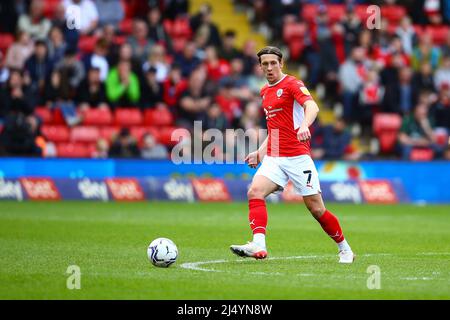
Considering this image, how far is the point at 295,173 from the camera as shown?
491 inches

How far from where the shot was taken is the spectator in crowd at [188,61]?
2817 cm

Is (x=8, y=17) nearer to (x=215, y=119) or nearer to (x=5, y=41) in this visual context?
(x=5, y=41)

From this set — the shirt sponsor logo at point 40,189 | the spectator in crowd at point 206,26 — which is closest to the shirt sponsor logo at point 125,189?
the shirt sponsor logo at point 40,189

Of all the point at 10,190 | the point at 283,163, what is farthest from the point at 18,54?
the point at 283,163

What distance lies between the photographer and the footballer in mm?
12406

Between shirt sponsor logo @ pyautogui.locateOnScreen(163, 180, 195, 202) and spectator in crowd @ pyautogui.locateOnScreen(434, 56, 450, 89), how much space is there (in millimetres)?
8572

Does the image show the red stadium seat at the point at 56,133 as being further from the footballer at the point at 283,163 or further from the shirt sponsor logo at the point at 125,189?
the footballer at the point at 283,163

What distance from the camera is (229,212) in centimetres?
2202

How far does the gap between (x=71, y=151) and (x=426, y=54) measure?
36.2ft

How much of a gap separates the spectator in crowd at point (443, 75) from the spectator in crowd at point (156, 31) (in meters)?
7.59
